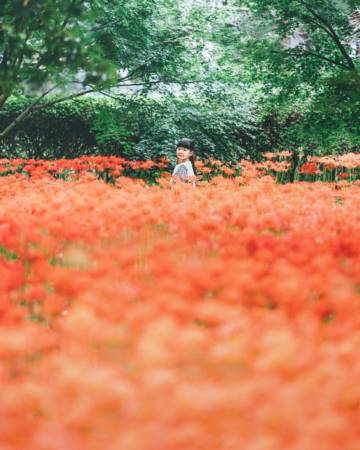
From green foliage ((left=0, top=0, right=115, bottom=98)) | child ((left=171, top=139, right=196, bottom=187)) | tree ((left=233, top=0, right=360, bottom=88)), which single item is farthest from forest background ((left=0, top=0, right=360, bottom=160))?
green foliage ((left=0, top=0, right=115, bottom=98))

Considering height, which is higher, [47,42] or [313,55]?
[313,55]

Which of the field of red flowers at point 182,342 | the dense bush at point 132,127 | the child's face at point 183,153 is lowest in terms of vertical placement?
the field of red flowers at point 182,342

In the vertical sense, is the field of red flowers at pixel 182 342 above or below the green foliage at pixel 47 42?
below

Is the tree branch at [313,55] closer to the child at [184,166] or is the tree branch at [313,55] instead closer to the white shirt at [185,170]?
the child at [184,166]

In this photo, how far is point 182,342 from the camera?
1.91 metres

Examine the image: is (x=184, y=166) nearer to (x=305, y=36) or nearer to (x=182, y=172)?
(x=182, y=172)

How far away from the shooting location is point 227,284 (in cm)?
253

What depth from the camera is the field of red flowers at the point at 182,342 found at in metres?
1.60

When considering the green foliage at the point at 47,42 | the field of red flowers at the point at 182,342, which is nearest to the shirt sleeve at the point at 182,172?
the green foliage at the point at 47,42

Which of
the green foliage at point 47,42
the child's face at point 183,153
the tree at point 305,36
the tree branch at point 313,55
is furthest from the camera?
the tree branch at point 313,55

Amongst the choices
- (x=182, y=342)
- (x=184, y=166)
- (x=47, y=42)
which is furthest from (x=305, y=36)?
(x=182, y=342)

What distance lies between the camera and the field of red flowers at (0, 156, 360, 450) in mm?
1596

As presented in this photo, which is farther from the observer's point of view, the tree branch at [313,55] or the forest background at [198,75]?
the tree branch at [313,55]

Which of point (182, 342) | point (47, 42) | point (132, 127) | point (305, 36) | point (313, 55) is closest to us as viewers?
point (182, 342)
